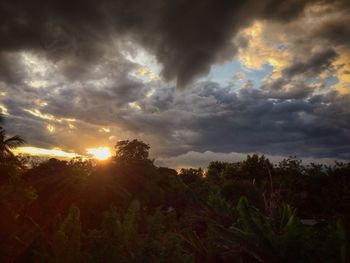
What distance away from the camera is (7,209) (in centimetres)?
1156

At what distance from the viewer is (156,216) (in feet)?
28.9

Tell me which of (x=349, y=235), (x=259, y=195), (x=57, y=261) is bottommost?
(x=57, y=261)

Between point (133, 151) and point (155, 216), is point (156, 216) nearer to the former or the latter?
point (155, 216)

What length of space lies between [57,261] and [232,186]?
2188cm

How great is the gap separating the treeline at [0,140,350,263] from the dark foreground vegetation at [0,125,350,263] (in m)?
0.03

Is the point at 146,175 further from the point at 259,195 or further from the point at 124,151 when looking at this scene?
the point at 259,195

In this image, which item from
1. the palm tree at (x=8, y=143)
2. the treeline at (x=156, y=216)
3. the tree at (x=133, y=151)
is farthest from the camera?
the tree at (x=133, y=151)

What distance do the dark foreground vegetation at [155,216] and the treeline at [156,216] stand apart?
0.03 m

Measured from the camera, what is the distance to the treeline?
263 inches

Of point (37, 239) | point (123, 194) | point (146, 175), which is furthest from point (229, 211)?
point (146, 175)

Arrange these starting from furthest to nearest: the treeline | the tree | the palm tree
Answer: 1. the tree
2. the palm tree
3. the treeline

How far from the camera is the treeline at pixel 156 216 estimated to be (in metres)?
6.68

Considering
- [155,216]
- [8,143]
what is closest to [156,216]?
[155,216]

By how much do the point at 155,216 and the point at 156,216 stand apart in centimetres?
25
